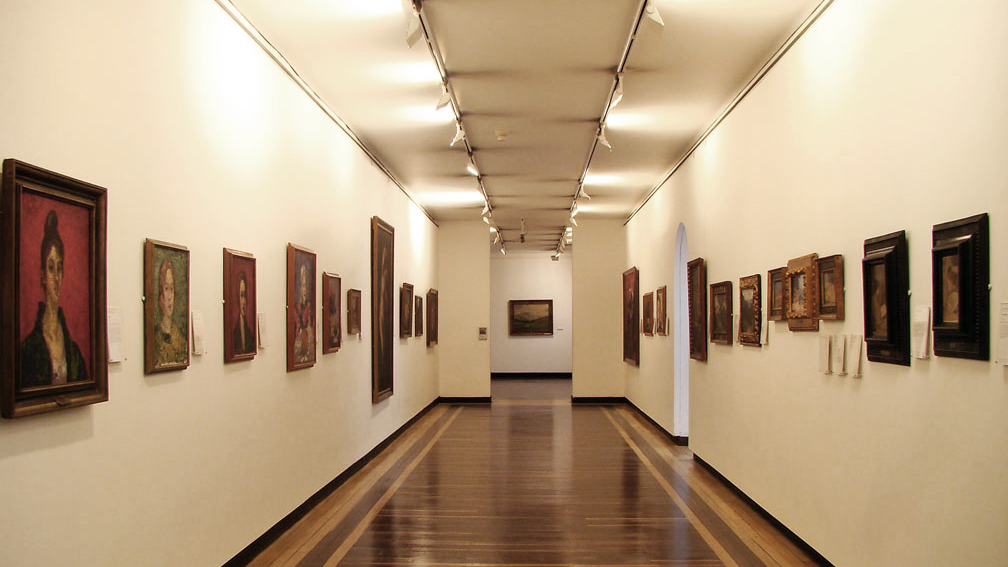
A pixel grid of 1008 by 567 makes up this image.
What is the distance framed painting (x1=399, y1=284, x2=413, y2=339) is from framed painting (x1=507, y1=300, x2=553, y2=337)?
13645 millimetres

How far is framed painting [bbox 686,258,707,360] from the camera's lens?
375 inches

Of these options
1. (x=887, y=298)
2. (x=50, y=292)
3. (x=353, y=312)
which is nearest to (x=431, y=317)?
(x=353, y=312)

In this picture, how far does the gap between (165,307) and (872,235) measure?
443 centimetres

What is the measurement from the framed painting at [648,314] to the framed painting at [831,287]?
7911mm

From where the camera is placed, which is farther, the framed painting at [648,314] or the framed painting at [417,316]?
the framed painting at [417,316]

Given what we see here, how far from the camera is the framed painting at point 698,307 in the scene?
953cm

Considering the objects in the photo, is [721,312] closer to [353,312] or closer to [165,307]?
[353,312]

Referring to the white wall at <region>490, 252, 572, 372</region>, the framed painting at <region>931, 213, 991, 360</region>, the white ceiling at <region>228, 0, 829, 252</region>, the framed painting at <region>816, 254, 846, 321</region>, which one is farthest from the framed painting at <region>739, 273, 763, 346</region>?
the white wall at <region>490, 252, 572, 372</region>

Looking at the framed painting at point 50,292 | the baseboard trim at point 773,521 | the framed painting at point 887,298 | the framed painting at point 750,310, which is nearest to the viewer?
the framed painting at point 50,292

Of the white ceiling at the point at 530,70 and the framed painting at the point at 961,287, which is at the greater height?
the white ceiling at the point at 530,70

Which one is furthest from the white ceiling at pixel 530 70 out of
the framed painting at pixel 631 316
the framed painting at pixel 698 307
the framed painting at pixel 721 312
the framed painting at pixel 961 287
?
the framed painting at pixel 631 316

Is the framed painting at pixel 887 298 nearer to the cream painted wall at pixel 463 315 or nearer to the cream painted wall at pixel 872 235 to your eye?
the cream painted wall at pixel 872 235

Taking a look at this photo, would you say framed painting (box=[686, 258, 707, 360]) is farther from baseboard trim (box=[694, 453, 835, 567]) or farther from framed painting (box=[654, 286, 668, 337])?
framed painting (box=[654, 286, 668, 337])

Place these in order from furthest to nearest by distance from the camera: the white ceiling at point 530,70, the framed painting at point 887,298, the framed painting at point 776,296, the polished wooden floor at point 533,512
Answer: the framed painting at point 776,296 → the polished wooden floor at point 533,512 → the white ceiling at point 530,70 → the framed painting at point 887,298
